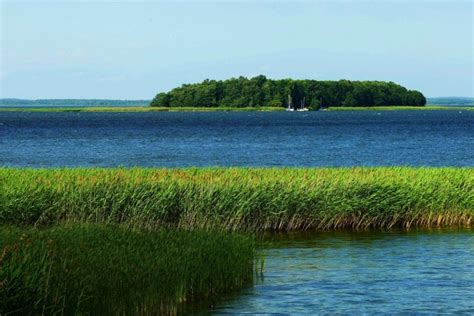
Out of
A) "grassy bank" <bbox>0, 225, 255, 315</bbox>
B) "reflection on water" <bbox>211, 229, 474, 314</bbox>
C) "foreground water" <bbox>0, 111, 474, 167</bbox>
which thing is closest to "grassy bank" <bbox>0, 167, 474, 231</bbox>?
"reflection on water" <bbox>211, 229, 474, 314</bbox>

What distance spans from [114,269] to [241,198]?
1215 centimetres

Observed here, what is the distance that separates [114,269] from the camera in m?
18.3

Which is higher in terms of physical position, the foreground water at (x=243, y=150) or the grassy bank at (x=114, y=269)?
the grassy bank at (x=114, y=269)

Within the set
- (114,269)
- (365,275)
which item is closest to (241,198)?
(365,275)

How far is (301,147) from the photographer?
102 m

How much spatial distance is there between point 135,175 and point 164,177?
1.05 m

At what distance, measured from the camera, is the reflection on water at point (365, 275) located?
71.1ft

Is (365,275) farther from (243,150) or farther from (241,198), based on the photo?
(243,150)

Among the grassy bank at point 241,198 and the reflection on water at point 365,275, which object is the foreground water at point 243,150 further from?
the reflection on water at point 365,275

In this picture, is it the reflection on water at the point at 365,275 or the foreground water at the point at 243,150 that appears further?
the foreground water at the point at 243,150

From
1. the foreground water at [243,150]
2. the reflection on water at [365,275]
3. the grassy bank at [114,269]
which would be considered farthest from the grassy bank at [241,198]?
the foreground water at [243,150]

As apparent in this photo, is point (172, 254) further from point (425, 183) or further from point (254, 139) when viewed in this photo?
point (254, 139)

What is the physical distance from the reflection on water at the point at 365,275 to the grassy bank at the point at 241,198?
1.03 m

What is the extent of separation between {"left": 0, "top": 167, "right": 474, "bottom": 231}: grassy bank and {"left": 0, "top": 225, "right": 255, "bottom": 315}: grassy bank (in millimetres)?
4839
